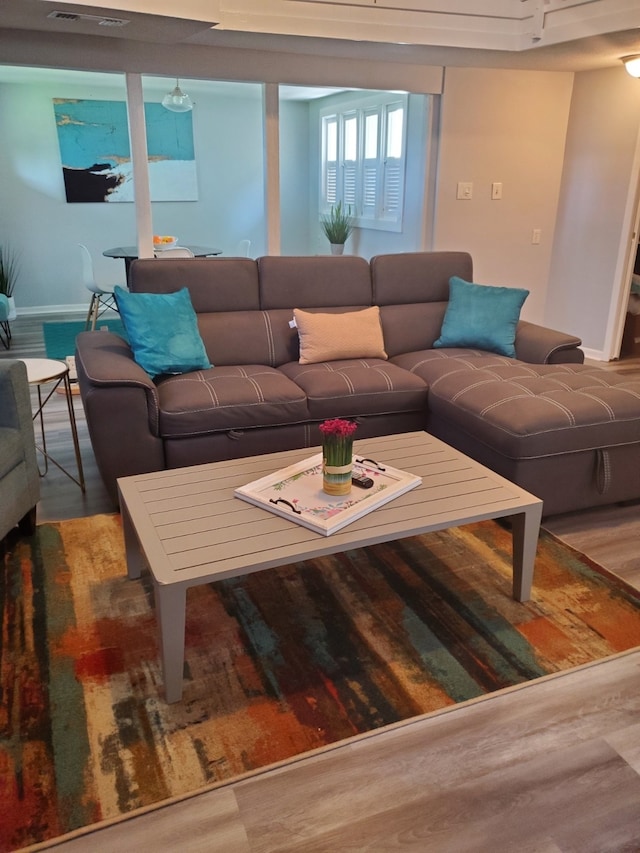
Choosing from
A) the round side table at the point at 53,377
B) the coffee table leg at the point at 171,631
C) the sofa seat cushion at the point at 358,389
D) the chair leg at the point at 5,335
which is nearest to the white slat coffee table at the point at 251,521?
the coffee table leg at the point at 171,631

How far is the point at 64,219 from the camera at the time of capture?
693cm

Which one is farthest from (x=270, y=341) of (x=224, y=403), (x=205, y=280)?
(x=224, y=403)

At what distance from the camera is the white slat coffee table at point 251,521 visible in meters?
1.67

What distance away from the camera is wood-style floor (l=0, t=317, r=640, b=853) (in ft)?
4.61

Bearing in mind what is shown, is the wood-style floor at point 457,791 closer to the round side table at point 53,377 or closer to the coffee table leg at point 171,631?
the coffee table leg at point 171,631

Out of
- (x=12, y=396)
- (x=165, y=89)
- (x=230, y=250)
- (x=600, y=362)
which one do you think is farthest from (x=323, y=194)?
(x=12, y=396)

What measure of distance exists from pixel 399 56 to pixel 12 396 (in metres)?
3.42

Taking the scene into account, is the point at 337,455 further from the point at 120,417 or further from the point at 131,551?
the point at 120,417

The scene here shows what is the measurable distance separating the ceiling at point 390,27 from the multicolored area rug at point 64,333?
229 cm

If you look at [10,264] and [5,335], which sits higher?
Answer: [10,264]

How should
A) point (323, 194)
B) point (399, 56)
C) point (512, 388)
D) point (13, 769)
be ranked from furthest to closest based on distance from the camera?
point (323, 194), point (399, 56), point (512, 388), point (13, 769)

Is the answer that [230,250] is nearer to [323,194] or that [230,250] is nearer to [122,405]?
[323,194]

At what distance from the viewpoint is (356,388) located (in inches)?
119

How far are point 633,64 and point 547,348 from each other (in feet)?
7.37
